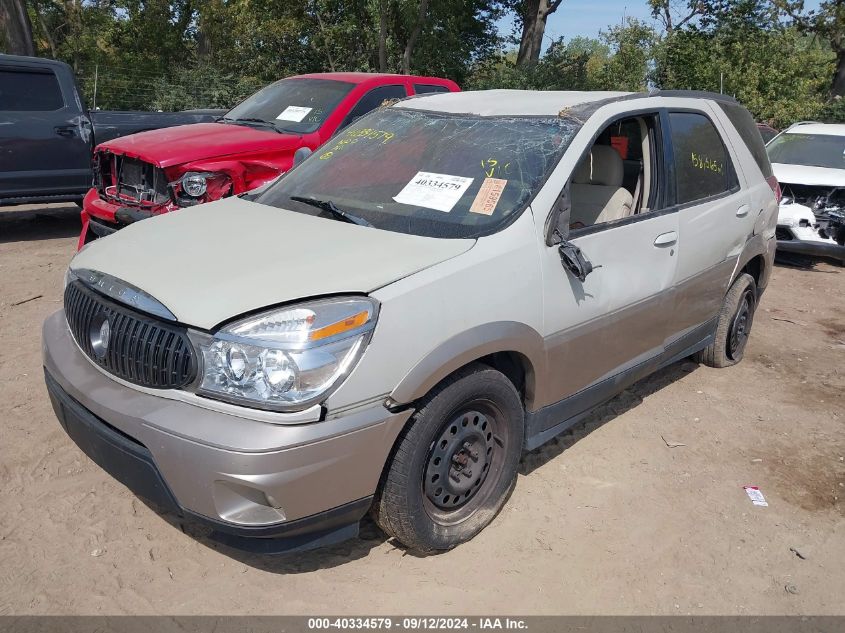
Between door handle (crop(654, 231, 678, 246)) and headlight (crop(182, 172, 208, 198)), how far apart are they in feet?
11.7

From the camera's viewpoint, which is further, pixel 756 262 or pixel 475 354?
pixel 756 262

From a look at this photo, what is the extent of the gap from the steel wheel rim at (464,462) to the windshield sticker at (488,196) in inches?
33.3

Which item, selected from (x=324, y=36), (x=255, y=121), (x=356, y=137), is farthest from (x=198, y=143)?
(x=324, y=36)

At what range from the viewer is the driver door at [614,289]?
3.29 metres

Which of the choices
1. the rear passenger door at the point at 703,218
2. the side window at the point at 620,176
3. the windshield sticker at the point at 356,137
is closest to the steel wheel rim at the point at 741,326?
the rear passenger door at the point at 703,218

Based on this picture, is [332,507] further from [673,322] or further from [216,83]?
[216,83]

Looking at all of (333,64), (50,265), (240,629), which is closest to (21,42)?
(333,64)

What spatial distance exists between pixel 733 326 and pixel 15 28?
1588 cm

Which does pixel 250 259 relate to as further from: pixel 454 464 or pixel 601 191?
pixel 601 191

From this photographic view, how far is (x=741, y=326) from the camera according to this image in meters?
5.31

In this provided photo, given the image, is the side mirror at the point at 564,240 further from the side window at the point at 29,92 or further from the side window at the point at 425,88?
the side window at the point at 29,92

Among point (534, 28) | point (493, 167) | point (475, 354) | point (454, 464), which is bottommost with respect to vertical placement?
point (454, 464)

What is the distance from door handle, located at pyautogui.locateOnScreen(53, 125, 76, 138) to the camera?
26.3ft

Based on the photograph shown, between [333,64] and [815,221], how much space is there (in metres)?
14.8
